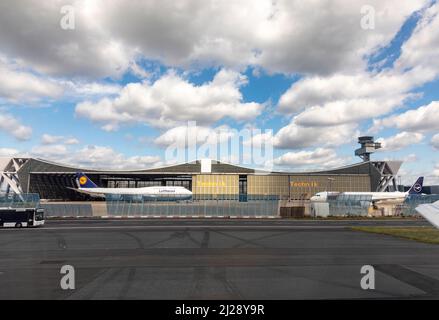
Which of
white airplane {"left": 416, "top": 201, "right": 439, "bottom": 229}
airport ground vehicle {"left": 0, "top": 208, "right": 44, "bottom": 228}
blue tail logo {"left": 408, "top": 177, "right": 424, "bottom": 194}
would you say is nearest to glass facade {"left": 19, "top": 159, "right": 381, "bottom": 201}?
blue tail logo {"left": 408, "top": 177, "right": 424, "bottom": 194}

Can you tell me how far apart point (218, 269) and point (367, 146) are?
133 m

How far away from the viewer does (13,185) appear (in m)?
101

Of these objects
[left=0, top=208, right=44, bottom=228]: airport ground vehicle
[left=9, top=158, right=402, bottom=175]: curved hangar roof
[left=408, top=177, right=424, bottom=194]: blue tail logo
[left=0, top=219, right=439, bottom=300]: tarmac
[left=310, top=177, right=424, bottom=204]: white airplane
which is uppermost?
[left=9, top=158, right=402, bottom=175]: curved hangar roof

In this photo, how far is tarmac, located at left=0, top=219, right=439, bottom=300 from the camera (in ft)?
33.4

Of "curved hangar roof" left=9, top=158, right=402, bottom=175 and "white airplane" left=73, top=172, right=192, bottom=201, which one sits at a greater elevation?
"curved hangar roof" left=9, top=158, right=402, bottom=175

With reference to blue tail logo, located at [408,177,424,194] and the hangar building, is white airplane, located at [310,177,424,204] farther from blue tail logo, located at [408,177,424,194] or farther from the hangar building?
the hangar building

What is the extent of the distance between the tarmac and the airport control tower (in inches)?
4762

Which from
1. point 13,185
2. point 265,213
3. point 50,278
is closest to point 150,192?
point 13,185

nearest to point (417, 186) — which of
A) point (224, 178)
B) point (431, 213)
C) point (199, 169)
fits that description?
point (224, 178)

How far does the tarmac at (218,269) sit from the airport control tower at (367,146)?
12095 cm

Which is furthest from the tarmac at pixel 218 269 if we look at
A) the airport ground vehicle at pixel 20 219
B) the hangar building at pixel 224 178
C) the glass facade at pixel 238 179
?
the glass facade at pixel 238 179

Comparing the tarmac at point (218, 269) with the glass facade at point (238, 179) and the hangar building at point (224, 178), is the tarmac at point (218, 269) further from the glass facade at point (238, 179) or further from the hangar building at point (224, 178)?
the glass facade at point (238, 179)

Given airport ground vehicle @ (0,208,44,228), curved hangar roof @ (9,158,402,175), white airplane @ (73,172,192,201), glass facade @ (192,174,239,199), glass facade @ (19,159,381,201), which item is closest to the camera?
airport ground vehicle @ (0,208,44,228)

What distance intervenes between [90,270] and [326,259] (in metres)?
10.5
